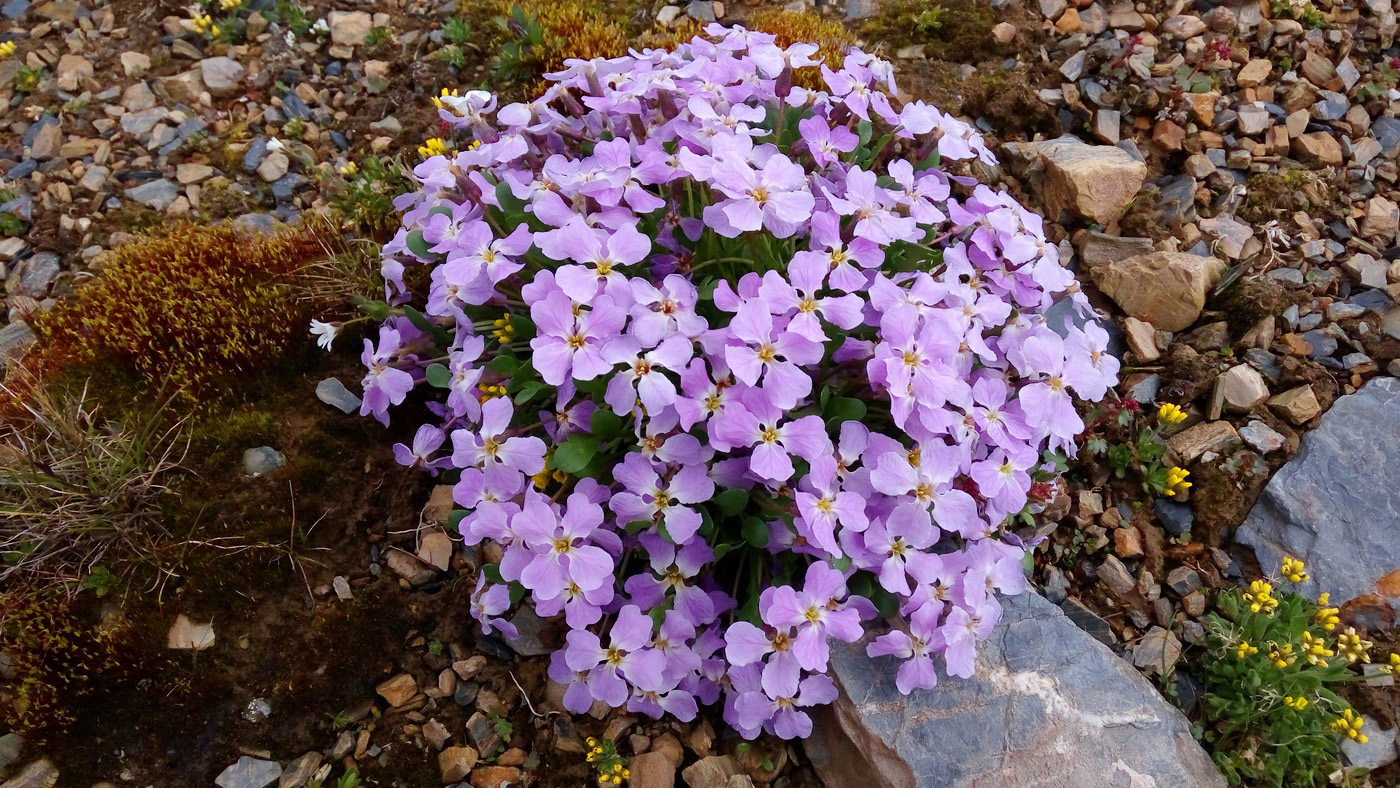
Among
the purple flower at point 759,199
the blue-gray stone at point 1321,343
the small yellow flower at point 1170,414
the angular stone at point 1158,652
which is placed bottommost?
the angular stone at point 1158,652

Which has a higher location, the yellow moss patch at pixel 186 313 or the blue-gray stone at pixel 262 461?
the yellow moss patch at pixel 186 313

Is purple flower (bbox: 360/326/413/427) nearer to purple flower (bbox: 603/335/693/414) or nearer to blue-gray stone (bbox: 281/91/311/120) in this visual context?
purple flower (bbox: 603/335/693/414)

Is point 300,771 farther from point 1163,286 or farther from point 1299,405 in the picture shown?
point 1299,405

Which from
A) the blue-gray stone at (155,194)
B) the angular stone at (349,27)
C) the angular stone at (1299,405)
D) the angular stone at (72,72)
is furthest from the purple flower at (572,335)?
the angular stone at (72,72)

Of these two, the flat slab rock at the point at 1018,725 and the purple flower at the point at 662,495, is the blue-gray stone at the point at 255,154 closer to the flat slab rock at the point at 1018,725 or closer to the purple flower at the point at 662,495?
the purple flower at the point at 662,495

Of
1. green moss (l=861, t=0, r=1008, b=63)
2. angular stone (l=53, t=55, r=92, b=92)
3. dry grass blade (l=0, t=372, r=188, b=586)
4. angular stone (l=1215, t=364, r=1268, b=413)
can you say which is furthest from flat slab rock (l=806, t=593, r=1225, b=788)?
angular stone (l=53, t=55, r=92, b=92)

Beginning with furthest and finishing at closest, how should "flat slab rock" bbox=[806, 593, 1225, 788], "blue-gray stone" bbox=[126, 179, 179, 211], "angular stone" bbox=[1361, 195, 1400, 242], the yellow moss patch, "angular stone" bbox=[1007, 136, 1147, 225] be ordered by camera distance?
"blue-gray stone" bbox=[126, 179, 179, 211], "angular stone" bbox=[1361, 195, 1400, 242], "angular stone" bbox=[1007, 136, 1147, 225], the yellow moss patch, "flat slab rock" bbox=[806, 593, 1225, 788]
